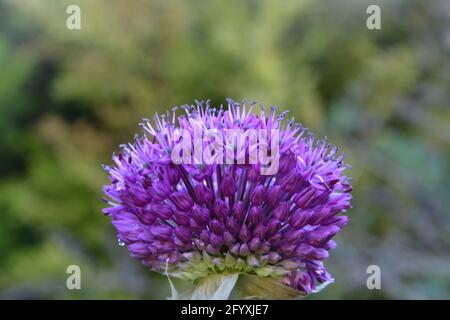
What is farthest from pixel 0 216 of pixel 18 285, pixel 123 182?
pixel 123 182

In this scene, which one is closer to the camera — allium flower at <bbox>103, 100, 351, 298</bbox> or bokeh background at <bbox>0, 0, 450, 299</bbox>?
allium flower at <bbox>103, 100, 351, 298</bbox>

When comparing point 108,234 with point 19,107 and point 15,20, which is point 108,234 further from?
point 15,20

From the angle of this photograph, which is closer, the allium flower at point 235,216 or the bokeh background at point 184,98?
the allium flower at point 235,216

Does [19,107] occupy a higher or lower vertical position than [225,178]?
higher

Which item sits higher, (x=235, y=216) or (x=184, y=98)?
(x=184, y=98)
